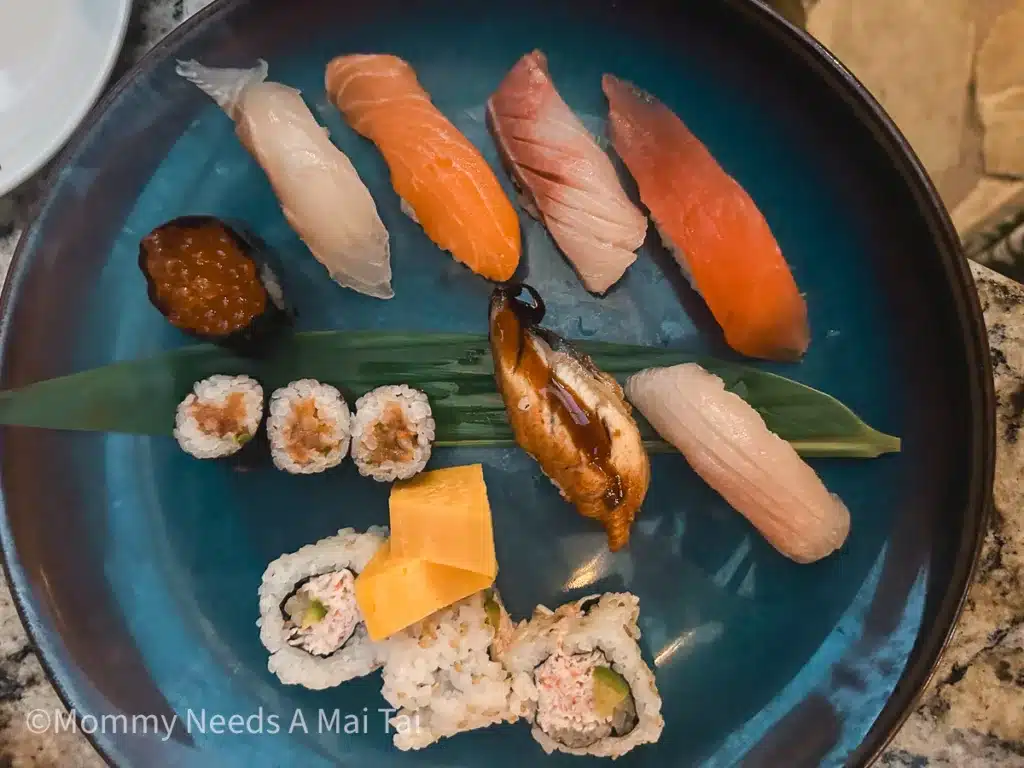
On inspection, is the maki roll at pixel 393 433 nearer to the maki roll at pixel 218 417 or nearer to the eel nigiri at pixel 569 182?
the maki roll at pixel 218 417

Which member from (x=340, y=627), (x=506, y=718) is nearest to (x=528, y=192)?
(x=340, y=627)

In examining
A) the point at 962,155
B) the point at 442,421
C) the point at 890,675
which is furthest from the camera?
the point at 962,155

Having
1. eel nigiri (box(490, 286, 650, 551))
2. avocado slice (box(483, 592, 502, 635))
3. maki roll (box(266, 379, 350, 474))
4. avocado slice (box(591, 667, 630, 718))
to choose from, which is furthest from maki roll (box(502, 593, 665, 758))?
maki roll (box(266, 379, 350, 474))

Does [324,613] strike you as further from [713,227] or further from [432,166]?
[713,227]

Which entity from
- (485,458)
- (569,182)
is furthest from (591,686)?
(569,182)

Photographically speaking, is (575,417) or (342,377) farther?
(342,377)

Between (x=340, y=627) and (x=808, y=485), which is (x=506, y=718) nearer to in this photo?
(x=340, y=627)

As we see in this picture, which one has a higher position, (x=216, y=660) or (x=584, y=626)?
(x=584, y=626)
